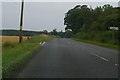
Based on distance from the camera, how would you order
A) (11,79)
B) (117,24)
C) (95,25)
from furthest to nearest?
(95,25) < (117,24) < (11,79)

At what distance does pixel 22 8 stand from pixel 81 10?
78370 millimetres

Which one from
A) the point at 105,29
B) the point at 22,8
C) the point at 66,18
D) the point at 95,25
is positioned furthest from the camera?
the point at 66,18

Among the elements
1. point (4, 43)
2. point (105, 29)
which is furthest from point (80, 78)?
point (105, 29)

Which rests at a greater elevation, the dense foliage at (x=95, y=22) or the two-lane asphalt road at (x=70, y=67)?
the dense foliage at (x=95, y=22)

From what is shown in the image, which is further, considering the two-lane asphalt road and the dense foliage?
the dense foliage

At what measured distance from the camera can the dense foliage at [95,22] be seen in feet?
205

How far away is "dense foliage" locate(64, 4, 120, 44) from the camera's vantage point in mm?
62603

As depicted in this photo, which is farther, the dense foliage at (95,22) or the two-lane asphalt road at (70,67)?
the dense foliage at (95,22)

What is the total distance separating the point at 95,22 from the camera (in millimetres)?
85062

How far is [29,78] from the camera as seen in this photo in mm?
11125

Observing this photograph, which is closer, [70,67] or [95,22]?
[70,67]

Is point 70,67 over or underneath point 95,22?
underneath

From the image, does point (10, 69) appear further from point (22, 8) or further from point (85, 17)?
point (85, 17)

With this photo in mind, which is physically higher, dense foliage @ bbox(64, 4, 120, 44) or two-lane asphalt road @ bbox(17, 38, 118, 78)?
dense foliage @ bbox(64, 4, 120, 44)
